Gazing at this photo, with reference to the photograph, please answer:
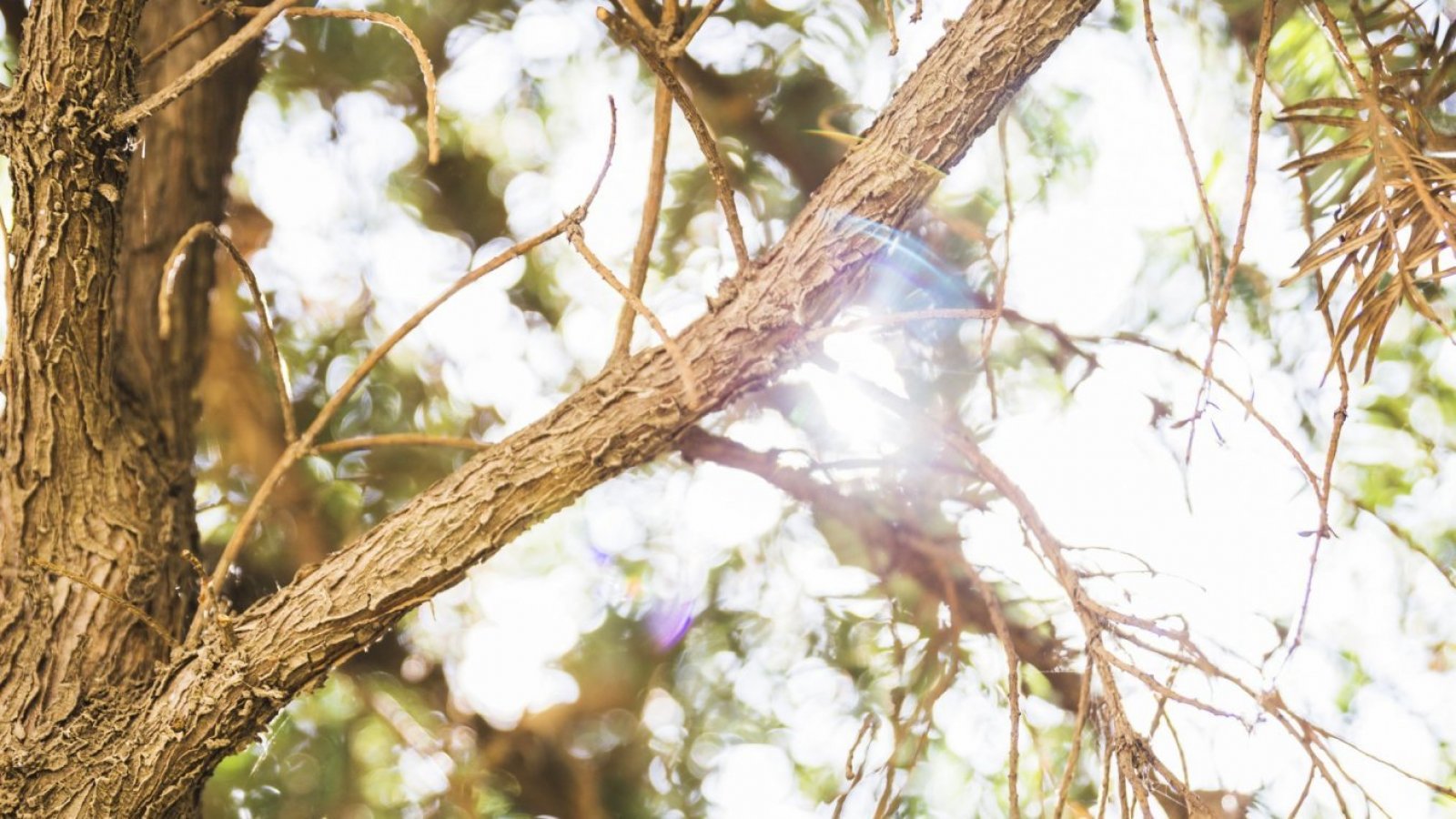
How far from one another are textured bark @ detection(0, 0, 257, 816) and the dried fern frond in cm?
85

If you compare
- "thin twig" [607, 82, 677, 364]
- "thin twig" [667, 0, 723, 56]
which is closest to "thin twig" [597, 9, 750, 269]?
"thin twig" [667, 0, 723, 56]

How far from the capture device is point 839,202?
65cm

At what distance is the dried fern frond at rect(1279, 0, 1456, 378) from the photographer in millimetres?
591

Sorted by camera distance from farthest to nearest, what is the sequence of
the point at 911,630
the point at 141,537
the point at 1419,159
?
the point at 911,630 → the point at 141,537 → the point at 1419,159

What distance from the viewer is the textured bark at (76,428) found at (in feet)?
2.16

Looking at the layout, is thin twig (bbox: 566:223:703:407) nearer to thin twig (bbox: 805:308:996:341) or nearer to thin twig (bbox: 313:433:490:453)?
thin twig (bbox: 805:308:996:341)

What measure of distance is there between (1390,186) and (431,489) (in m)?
0.73

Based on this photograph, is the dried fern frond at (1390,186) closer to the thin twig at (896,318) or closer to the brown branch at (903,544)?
the thin twig at (896,318)

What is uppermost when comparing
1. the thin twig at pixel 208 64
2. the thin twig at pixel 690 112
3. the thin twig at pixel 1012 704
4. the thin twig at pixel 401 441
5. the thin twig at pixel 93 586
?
the thin twig at pixel 208 64

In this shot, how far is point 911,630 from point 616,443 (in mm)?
559

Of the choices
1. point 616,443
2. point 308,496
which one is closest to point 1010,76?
point 616,443

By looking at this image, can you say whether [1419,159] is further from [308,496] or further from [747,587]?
[308,496]

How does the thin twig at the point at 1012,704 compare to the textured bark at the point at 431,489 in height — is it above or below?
below

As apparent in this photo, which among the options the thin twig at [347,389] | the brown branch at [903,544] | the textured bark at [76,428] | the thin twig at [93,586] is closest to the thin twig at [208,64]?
the textured bark at [76,428]
